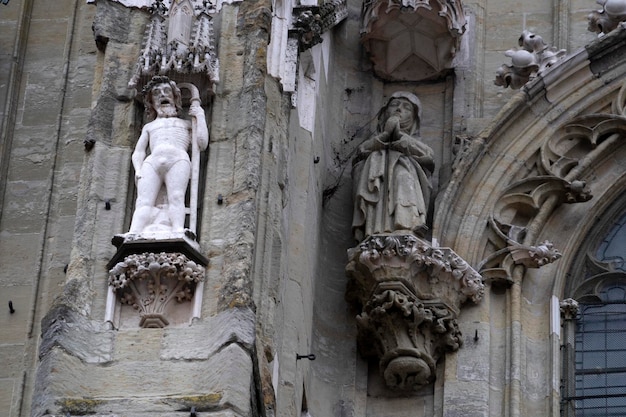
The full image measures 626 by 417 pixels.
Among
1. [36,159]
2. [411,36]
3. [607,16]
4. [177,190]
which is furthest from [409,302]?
[607,16]

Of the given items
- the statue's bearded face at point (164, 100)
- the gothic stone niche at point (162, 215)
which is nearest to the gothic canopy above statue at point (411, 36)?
the gothic stone niche at point (162, 215)

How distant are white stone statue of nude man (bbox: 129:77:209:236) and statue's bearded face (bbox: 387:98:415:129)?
2.74m

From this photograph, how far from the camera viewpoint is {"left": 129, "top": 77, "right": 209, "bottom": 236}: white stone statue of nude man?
15.8 m

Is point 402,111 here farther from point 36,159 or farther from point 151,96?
point 151,96

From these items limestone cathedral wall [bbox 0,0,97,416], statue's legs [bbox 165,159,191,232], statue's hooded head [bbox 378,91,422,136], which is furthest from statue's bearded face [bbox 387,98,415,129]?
statue's legs [bbox 165,159,191,232]

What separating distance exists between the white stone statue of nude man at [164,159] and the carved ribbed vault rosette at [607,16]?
3.87 m

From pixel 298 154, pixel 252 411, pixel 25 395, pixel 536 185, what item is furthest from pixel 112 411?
pixel 536 185

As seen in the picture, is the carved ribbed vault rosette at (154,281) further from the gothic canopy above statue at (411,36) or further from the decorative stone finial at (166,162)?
the gothic canopy above statue at (411,36)

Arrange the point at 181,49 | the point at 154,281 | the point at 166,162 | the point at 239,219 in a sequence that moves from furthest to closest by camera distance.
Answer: the point at 181,49 < the point at 166,162 < the point at 239,219 < the point at 154,281

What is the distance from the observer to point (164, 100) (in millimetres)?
16219

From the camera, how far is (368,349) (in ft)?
58.4

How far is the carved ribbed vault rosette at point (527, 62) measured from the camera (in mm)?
18766

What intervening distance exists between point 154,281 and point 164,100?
1.31 m

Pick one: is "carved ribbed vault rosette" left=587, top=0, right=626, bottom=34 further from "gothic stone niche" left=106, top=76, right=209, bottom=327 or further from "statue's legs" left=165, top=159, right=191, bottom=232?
"statue's legs" left=165, top=159, right=191, bottom=232
